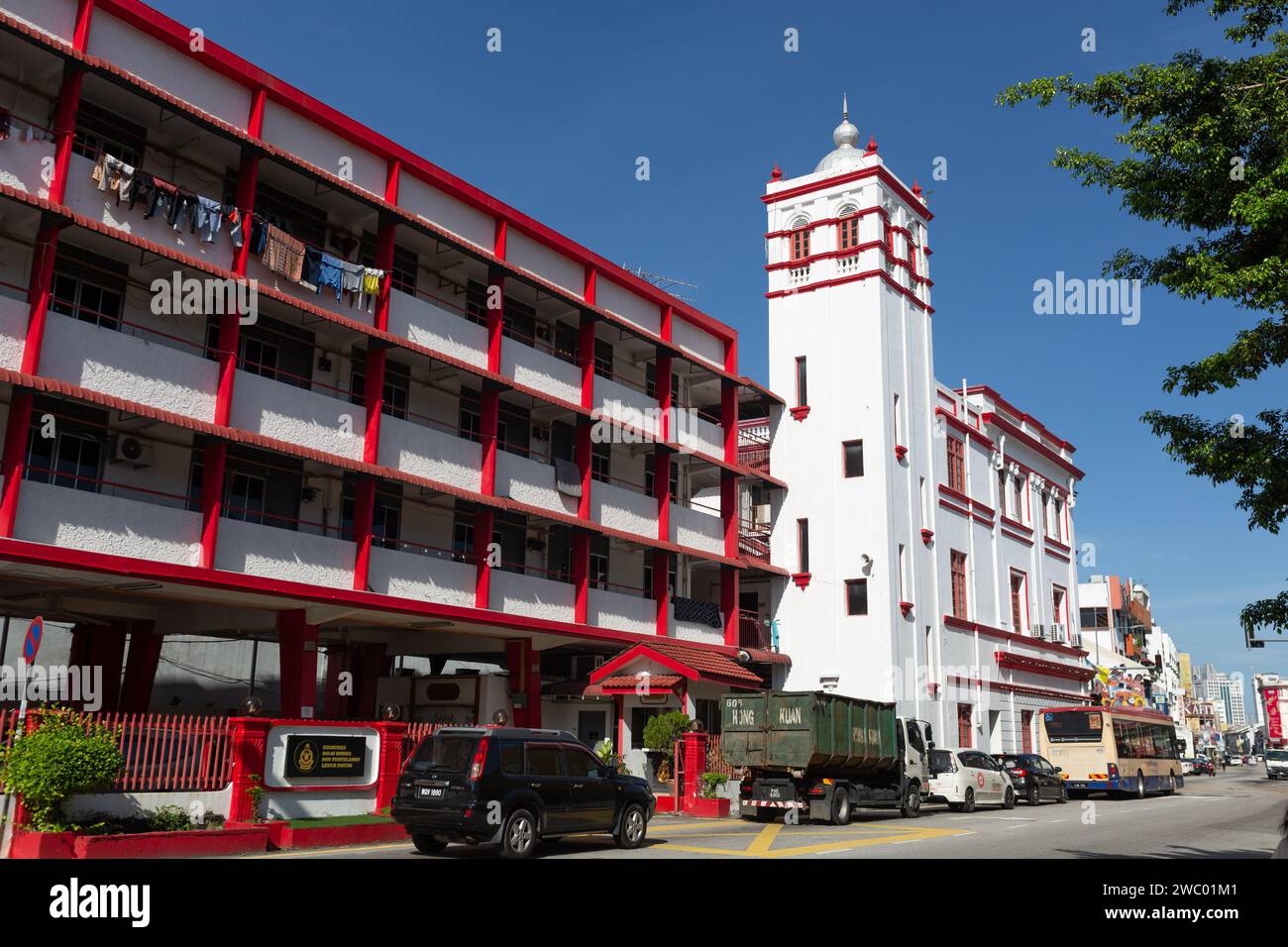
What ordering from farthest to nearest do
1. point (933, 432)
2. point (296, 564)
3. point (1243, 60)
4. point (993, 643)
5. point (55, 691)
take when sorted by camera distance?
point (993, 643) → point (933, 432) → point (55, 691) → point (296, 564) → point (1243, 60)

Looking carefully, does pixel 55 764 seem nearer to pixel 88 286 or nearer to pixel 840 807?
pixel 88 286

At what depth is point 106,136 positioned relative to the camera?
68.0 ft

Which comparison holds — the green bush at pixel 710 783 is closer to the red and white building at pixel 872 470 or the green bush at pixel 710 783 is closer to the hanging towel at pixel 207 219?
A: the red and white building at pixel 872 470

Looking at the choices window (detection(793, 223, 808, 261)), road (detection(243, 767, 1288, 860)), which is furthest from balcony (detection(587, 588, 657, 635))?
window (detection(793, 223, 808, 261))

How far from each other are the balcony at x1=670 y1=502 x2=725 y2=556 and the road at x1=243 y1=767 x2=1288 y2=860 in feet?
32.6

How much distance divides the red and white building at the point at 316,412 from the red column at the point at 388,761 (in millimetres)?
3197

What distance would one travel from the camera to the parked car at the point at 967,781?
1128 inches

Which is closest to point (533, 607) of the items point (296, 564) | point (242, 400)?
point (296, 564)

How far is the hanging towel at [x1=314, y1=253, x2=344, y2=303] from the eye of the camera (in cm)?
2289

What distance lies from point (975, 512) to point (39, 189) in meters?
36.3

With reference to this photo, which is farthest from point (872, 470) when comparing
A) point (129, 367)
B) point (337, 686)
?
point (129, 367)

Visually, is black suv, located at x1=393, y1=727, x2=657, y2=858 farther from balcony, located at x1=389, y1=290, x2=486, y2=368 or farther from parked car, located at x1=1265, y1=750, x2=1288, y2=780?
parked car, located at x1=1265, y1=750, x2=1288, y2=780

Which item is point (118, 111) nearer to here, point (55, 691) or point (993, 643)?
point (55, 691)
